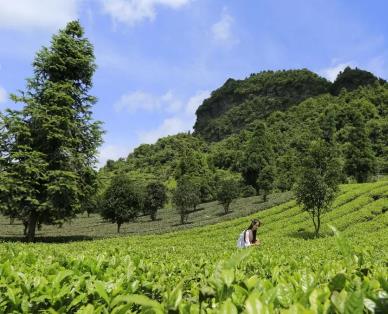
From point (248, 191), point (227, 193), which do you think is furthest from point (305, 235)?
point (248, 191)

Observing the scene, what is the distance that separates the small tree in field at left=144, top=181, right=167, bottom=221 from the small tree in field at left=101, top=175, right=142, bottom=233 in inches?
543

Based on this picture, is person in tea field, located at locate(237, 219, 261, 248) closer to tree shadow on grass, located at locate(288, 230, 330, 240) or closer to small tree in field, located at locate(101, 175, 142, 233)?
tree shadow on grass, located at locate(288, 230, 330, 240)

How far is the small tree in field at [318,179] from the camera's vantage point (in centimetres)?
3212

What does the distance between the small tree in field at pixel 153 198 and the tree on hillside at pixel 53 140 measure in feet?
122

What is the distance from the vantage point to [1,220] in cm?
8138

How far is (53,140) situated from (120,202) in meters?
22.8

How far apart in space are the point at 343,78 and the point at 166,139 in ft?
229

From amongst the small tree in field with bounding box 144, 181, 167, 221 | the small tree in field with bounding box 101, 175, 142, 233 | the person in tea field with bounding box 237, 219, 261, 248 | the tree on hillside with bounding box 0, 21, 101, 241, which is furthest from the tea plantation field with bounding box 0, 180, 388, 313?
the small tree in field with bounding box 144, 181, 167, 221

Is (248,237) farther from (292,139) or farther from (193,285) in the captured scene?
(292,139)

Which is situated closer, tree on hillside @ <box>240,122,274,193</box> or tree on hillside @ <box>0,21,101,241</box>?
tree on hillside @ <box>0,21,101,241</box>

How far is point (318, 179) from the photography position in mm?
32062

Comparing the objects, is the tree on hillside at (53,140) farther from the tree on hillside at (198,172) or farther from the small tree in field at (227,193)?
the tree on hillside at (198,172)

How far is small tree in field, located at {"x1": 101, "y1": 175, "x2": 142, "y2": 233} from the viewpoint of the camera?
172 feet

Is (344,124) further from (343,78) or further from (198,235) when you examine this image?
(198,235)
